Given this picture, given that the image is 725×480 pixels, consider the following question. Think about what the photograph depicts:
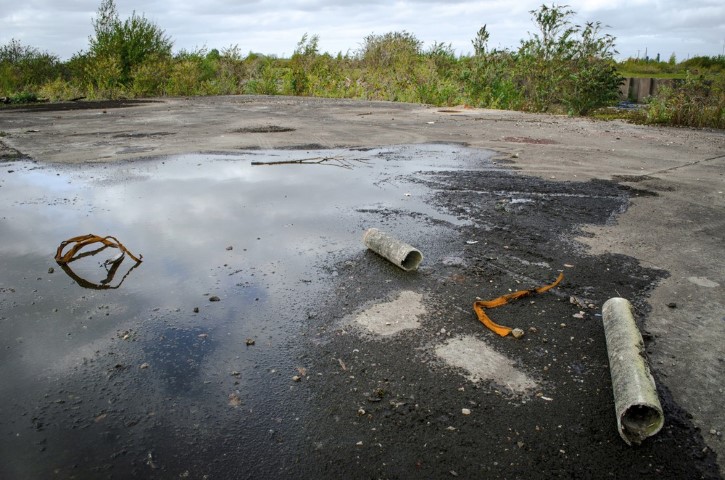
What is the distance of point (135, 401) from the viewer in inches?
85.2

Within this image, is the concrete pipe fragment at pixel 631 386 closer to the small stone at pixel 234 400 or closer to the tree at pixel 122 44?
the small stone at pixel 234 400

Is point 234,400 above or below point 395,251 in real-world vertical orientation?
below

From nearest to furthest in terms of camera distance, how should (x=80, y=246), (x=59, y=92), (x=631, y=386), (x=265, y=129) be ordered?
(x=631, y=386)
(x=80, y=246)
(x=265, y=129)
(x=59, y=92)

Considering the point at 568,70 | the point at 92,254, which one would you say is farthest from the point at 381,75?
the point at 92,254

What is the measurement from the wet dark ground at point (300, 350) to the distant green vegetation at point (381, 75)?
9097 mm

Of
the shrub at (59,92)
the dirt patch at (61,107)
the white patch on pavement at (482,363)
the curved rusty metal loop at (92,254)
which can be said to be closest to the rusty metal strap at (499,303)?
the white patch on pavement at (482,363)

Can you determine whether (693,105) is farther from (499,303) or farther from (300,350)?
(300,350)

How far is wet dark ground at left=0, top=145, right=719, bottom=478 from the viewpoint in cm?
188

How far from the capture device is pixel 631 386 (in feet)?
6.63

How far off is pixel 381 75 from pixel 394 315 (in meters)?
18.0

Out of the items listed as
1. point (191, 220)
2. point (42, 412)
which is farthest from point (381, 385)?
point (191, 220)

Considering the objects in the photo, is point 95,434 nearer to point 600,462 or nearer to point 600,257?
point 600,462

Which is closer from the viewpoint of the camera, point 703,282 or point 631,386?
point 631,386

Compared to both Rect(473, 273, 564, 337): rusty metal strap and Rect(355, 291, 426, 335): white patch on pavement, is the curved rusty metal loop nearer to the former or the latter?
Rect(355, 291, 426, 335): white patch on pavement
